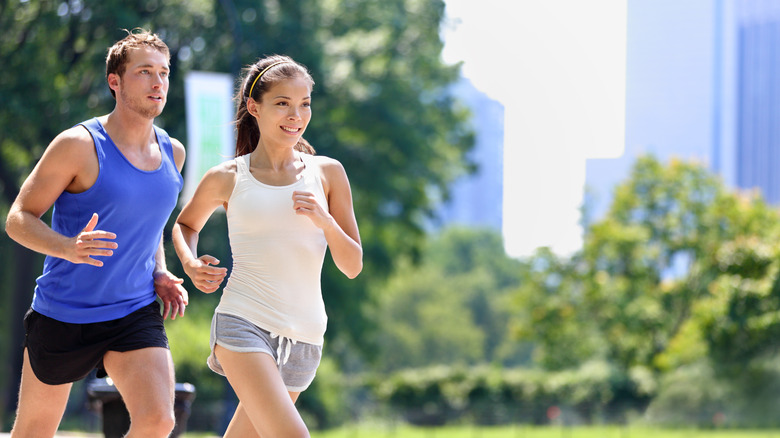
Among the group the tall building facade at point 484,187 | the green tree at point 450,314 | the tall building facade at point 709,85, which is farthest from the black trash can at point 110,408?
the tall building facade at point 484,187

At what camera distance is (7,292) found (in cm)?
2742

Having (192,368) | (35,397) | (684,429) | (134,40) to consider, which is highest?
(134,40)

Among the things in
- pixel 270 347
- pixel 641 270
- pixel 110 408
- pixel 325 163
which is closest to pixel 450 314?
pixel 641 270

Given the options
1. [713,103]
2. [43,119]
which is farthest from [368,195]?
[713,103]

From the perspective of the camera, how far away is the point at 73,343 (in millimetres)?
4258

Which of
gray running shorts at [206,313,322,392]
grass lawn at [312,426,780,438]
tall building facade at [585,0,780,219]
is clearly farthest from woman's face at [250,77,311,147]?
tall building facade at [585,0,780,219]

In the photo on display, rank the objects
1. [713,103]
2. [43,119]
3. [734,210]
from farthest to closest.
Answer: [713,103] → [734,210] → [43,119]

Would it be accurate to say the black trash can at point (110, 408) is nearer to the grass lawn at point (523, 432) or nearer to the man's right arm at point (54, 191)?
the man's right arm at point (54, 191)

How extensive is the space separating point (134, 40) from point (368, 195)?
21.9 metres

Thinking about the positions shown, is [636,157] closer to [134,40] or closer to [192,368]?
[192,368]

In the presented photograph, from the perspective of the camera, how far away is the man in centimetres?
412

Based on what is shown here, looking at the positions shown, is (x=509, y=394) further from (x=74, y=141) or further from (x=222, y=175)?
(x=74, y=141)

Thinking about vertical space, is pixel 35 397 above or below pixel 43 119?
below

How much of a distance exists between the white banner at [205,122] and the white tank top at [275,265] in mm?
10149
